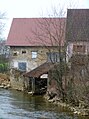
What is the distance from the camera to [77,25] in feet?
133

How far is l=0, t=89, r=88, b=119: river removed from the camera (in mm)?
24312

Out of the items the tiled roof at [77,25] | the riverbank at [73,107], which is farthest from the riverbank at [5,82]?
the riverbank at [73,107]

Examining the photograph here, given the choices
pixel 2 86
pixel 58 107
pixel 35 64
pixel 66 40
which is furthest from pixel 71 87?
pixel 35 64

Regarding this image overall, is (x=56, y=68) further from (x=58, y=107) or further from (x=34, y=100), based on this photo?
(x=58, y=107)

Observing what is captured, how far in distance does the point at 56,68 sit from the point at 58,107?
5352 mm

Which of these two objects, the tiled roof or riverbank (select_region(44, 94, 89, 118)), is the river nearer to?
riverbank (select_region(44, 94, 89, 118))

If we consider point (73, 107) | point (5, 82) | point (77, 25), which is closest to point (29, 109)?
point (73, 107)

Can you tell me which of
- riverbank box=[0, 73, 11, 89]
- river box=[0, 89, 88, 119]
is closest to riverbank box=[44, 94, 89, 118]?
river box=[0, 89, 88, 119]

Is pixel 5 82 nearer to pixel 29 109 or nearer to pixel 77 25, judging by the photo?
pixel 77 25

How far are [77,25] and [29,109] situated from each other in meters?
15.9

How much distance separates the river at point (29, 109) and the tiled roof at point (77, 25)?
6.13m

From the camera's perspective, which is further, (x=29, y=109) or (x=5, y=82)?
(x=5, y=82)

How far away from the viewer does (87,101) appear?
26016 millimetres

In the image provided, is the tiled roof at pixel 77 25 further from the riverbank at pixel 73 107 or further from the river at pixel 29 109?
the river at pixel 29 109
